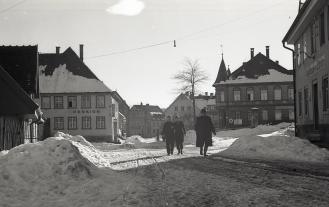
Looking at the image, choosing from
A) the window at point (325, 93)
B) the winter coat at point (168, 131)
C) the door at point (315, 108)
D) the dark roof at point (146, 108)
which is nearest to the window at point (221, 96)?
the door at point (315, 108)

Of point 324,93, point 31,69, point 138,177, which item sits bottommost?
point 138,177

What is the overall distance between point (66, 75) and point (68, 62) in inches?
63.6

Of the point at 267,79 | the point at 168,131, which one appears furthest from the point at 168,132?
the point at 267,79

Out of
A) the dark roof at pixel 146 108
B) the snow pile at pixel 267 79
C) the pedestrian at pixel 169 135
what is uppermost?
the snow pile at pixel 267 79

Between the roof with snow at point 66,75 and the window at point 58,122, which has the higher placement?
the roof with snow at point 66,75

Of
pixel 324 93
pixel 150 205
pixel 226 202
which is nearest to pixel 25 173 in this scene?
pixel 150 205

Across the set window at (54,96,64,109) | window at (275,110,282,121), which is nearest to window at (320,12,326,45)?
window at (54,96,64,109)

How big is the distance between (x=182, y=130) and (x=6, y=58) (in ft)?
41.2

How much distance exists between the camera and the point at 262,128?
1924 inches

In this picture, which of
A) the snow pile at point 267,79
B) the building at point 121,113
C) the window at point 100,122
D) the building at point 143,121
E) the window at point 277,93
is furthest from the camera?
the building at point 143,121

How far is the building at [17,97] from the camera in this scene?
71.2ft

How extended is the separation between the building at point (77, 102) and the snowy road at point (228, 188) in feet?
146

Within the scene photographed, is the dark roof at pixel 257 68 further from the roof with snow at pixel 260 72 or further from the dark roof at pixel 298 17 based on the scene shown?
the dark roof at pixel 298 17

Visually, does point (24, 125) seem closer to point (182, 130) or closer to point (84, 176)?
point (182, 130)
